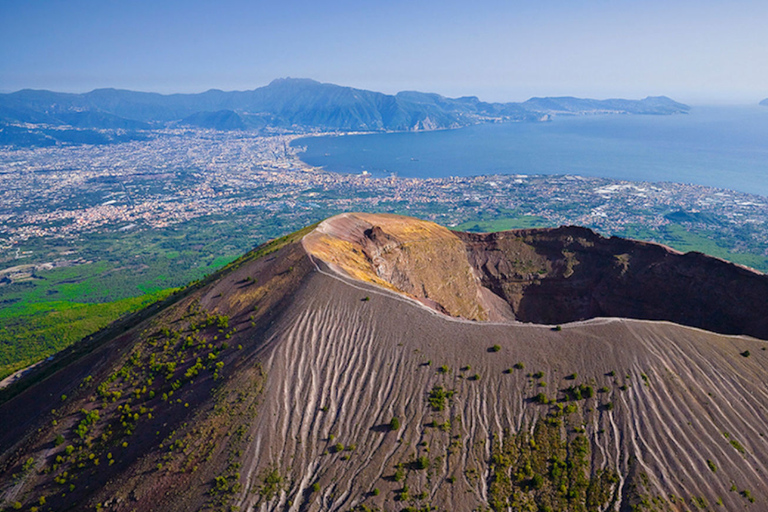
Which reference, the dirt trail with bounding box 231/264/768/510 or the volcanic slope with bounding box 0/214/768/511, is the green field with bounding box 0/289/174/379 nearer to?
the volcanic slope with bounding box 0/214/768/511

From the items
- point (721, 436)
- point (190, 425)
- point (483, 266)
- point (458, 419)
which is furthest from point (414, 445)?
point (483, 266)

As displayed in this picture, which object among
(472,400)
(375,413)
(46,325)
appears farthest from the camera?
(46,325)

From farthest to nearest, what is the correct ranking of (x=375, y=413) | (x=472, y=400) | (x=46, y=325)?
(x=46, y=325) → (x=472, y=400) → (x=375, y=413)

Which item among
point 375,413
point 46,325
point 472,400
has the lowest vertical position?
point 46,325

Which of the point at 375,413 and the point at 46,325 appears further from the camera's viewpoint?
the point at 46,325

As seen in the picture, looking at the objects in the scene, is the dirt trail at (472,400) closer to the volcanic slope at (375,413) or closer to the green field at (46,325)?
the volcanic slope at (375,413)

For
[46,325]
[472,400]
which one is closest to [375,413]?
[472,400]

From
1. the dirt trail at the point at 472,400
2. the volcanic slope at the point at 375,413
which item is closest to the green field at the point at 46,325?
the volcanic slope at the point at 375,413

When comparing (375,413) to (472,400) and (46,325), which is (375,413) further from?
(46,325)

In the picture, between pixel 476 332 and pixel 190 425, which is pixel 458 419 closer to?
pixel 476 332

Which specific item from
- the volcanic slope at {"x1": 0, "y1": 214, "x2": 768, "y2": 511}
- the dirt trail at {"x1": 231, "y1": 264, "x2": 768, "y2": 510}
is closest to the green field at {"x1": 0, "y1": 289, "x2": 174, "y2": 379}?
the volcanic slope at {"x1": 0, "y1": 214, "x2": 768, "y2": 511}
